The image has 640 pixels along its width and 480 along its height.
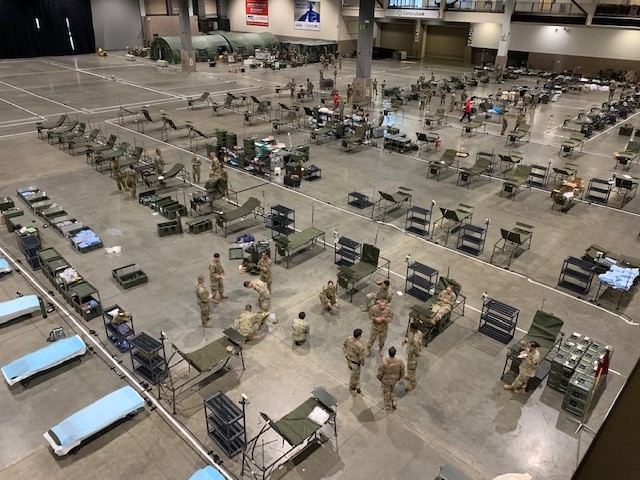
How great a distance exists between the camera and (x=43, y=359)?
10523mm

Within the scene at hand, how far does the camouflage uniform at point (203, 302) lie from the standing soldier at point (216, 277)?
0.59 m

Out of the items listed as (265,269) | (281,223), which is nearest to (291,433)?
(265,269)

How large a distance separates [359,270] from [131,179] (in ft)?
34.7

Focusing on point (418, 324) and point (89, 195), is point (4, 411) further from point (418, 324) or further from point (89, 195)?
point (89, 195)

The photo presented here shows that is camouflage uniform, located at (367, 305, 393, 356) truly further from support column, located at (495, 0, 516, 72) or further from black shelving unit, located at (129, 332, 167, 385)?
support column, located at (495, 0, 516, 72)

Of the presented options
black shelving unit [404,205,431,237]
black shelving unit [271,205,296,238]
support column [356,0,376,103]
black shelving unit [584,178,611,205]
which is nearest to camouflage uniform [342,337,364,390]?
black shelving unit [271,205,296,238]

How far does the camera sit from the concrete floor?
9.01 metres

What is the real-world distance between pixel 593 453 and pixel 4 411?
37.2 ft

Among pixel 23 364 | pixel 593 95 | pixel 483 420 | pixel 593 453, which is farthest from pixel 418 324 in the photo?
pixel 593 95

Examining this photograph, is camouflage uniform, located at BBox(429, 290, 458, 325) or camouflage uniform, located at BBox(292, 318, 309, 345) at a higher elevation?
camouflage uniform, located at BBox(429, 290, 458, 325)

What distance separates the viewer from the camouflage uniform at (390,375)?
30.8 ft

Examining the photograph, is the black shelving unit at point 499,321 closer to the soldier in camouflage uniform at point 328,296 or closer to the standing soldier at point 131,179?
the soldier in camouflage uniform at point 328,296

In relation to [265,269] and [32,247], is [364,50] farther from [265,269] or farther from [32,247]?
[32,247]

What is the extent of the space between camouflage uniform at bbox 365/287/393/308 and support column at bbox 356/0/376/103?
25.6m
